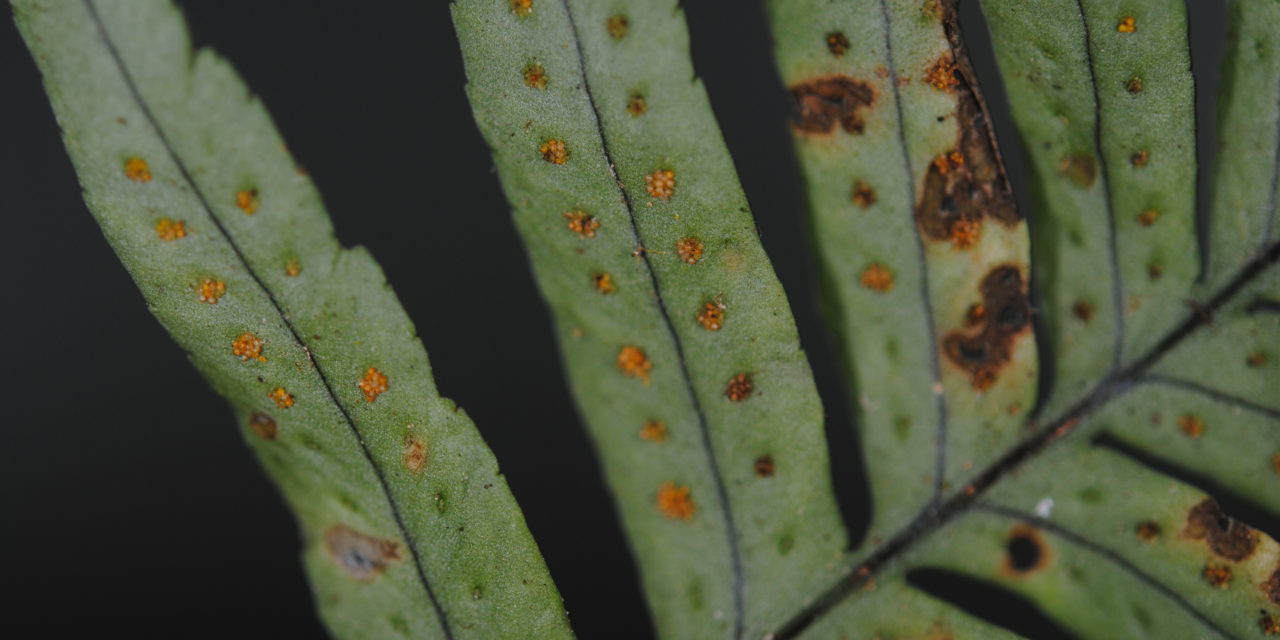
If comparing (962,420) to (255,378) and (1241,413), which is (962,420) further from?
(255,378)

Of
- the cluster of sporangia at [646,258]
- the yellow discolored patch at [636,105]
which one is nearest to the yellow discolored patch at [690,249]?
the cluster of sporangia at [646,258]

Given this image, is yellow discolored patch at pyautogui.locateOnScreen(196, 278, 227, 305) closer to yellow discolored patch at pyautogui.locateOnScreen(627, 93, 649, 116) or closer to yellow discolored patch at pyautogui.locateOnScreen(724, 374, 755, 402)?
yellow discolored patch at pyautogui.locateOnScreen(627, 93, 649, 116)

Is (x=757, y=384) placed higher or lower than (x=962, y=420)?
higher

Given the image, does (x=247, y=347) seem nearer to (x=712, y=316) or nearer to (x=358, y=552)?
(x=358, y=552)

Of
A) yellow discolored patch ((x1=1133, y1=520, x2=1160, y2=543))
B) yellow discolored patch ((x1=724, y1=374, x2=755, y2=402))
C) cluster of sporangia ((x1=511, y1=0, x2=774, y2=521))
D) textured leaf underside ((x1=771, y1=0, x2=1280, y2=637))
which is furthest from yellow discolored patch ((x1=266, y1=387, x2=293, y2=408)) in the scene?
yellow discolored patch ((x1=1133, y1=520, x2=1160, y2=543))

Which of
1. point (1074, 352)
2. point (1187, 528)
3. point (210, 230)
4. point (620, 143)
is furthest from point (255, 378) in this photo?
point (1187, 528)

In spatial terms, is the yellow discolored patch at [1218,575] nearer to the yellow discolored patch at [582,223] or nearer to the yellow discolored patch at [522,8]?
the yellow discolored patch at [582,223]
